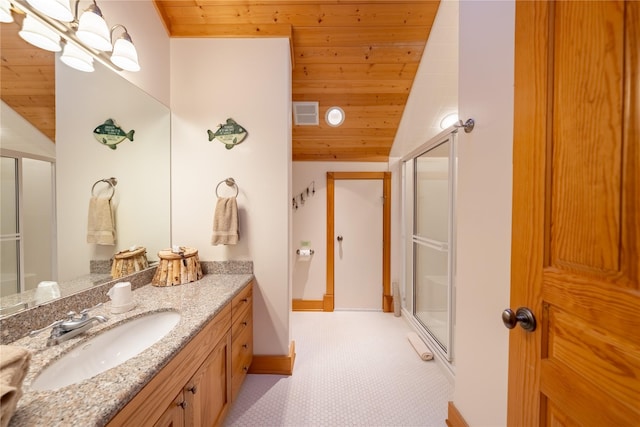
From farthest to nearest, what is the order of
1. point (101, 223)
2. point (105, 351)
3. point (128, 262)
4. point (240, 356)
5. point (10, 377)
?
Result: point (240, 356) → point (128, 262) → point (101, 223) → point (105, 351) → point (10, 377)

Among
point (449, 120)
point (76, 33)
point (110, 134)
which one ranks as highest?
point (76, 33)

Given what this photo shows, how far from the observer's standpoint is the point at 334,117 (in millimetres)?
2639

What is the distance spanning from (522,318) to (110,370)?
1.27 m

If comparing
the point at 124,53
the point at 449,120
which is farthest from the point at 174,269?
the point at 449,120

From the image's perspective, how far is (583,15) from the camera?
1.93 ft

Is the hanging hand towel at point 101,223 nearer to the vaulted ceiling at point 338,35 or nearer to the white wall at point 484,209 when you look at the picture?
the vaulted ceiling at point 338,35

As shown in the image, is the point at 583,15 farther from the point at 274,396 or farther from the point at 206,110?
the point at 274,396

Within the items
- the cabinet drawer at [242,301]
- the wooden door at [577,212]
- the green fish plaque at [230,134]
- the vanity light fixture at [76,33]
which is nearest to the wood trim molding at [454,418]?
the wooden door at [577,212]

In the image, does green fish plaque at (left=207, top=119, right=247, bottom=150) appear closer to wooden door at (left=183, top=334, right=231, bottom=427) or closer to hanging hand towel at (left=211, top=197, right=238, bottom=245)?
hanging hand towel at (left=211, top=197, right=238, bottom=245)

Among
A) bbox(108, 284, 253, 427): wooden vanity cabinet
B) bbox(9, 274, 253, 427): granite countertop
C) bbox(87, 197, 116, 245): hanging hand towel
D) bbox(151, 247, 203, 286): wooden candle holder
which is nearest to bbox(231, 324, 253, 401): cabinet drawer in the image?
bbox(108, 284, 253, 427): wooden vanity cabinet

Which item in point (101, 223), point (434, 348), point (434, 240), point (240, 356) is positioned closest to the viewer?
point (101, 223)

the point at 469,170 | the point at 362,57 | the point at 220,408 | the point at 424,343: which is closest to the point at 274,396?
the point at 220,408

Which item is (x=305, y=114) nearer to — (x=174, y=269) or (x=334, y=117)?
(x=334, y=117)

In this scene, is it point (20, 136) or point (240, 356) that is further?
point (240, 356)
